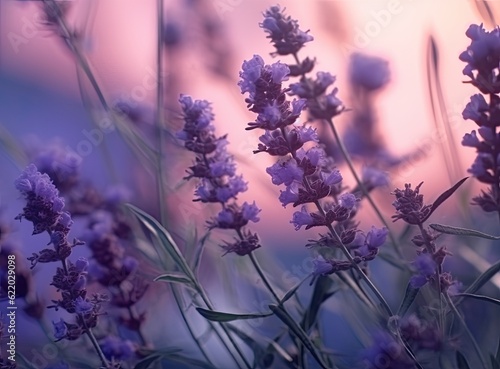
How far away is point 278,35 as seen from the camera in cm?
73

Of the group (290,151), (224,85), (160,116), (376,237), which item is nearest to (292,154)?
(290,151)

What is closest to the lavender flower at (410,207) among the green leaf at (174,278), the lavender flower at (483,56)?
the lavender flower at (483,56)

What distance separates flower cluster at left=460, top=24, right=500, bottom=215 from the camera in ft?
1.97

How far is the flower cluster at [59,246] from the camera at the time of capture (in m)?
0.67

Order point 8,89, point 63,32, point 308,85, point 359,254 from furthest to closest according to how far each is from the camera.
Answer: point 8,89 < point 63,32 < point 308,85 < point 359,254

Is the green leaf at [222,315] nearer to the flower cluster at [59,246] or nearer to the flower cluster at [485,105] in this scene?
the flower cluster at [59,246]

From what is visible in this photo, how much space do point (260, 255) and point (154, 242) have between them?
17 centimetres

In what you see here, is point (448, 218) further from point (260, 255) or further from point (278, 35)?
point (278, 35)

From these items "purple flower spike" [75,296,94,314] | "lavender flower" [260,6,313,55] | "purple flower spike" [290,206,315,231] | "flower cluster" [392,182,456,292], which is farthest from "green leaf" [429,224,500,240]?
"purple flower spike" [75,296,94,314]

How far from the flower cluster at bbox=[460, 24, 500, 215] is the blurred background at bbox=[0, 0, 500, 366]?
27cm

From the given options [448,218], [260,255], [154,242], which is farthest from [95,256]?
[448,218]

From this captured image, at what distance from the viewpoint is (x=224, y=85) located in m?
0.99

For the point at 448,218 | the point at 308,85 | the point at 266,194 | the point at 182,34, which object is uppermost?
the point at 182,34

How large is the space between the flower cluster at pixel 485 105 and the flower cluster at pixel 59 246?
1.29 feet
